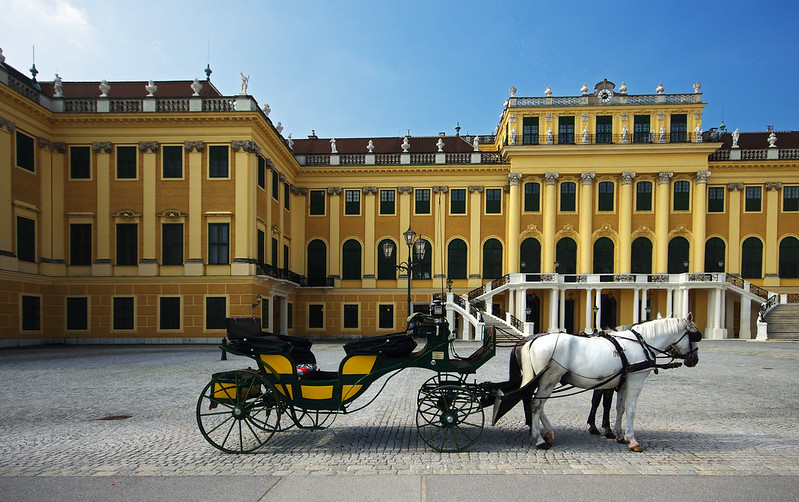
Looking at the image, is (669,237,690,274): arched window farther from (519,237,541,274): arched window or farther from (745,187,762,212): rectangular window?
(519,237,541,274): arched window

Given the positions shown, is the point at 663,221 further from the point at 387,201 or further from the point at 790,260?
the point at 387,201

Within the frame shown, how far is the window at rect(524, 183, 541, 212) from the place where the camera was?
38.5m

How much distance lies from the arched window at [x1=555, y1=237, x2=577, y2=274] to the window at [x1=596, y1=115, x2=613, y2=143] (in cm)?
766

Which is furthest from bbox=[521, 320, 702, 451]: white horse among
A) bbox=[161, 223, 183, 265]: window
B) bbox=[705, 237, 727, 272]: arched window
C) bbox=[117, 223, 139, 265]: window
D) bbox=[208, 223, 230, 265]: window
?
bbox=[705, 237, 727, 272]: arched window

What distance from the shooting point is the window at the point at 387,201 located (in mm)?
39750

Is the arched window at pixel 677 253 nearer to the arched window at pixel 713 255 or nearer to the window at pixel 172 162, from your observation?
the arched window at pixel 713 255

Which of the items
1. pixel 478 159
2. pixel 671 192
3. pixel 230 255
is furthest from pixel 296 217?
pixel 671 192

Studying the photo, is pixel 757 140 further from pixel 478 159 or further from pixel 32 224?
pixel 32 224

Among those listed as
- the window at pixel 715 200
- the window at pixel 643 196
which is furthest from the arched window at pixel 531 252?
the window at pixel 715 200

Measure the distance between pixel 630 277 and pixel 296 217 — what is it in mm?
23690

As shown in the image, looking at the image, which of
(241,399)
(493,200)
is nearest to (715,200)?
(493,200)

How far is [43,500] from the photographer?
18.1 ft

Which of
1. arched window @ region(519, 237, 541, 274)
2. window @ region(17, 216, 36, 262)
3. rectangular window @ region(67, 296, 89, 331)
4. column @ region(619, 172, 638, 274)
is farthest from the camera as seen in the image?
arched window @ region(519, 237, 541, 274)

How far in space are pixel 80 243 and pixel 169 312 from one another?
6.29 m
